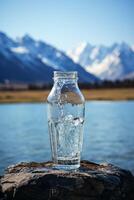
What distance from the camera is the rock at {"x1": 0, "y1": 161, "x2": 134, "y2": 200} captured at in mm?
8062

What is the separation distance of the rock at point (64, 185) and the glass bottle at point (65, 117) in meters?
0.37

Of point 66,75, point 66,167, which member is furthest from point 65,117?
point 66,167

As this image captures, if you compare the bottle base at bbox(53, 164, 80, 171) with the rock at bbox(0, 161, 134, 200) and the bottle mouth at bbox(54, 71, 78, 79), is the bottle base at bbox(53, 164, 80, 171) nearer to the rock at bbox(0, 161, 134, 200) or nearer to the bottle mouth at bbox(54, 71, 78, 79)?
the rock at bbox(0, 161, 134, 200)

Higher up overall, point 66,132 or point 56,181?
point 66,132

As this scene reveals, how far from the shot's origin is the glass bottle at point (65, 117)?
8.75m

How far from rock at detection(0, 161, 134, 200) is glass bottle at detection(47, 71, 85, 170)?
37 centimetres

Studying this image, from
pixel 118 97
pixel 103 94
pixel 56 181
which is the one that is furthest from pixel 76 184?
pixel 103 94

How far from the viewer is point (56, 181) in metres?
8.09

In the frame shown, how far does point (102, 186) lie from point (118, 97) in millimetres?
123940

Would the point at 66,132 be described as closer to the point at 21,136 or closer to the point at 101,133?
the point at 21,136

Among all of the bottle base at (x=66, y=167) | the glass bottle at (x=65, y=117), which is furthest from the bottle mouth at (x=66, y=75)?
the bottle base at (x=66, y=167)

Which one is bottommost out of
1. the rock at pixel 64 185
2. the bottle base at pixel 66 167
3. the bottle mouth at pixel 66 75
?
the rock at pixel 64 185

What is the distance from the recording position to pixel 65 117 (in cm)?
877

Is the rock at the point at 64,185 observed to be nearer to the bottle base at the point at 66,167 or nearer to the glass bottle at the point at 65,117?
the bottle base at the point at 66,167
